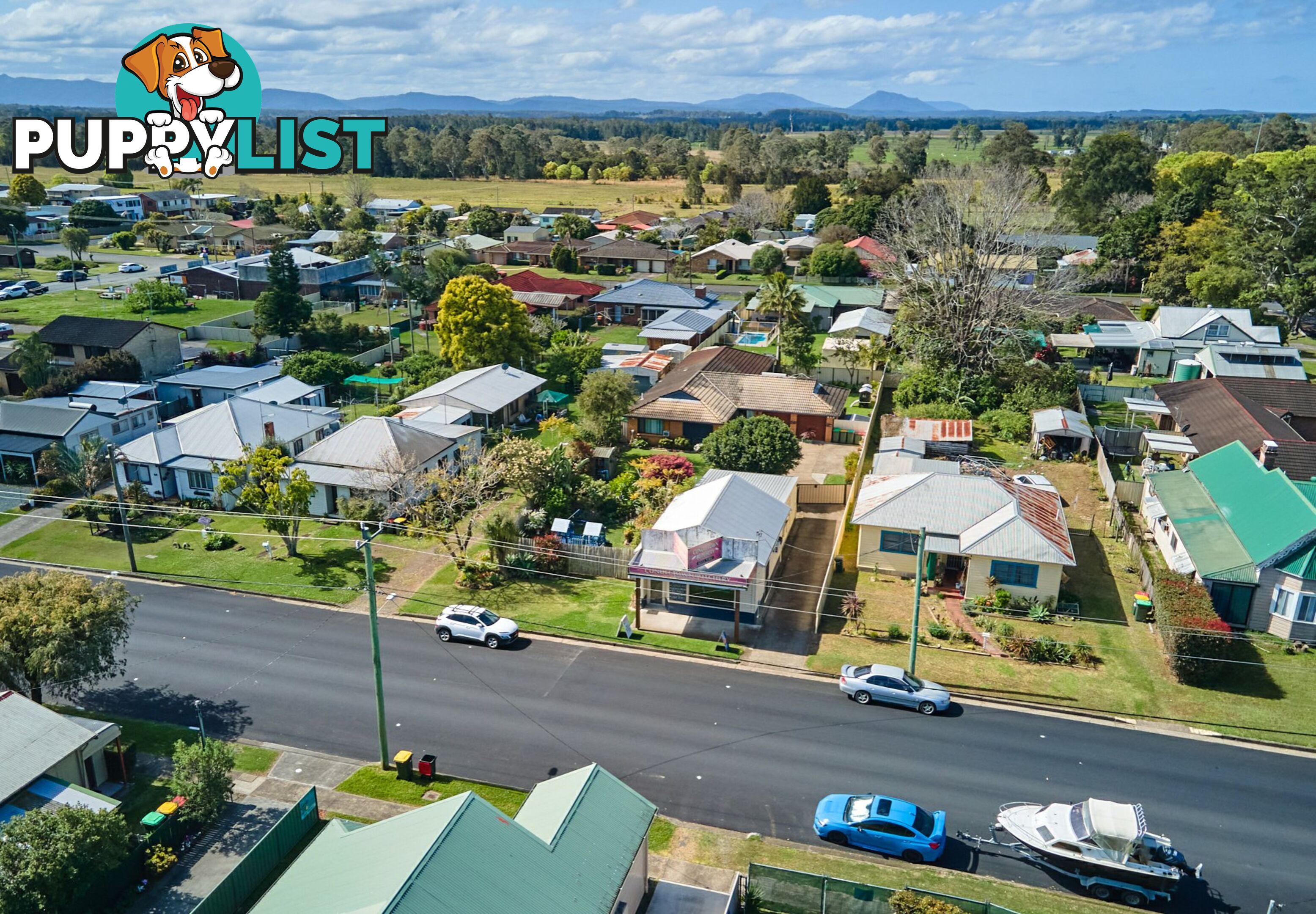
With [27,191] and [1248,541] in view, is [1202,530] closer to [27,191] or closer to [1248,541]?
[1248,541]

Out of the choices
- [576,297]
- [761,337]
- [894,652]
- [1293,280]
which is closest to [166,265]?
[576,297]

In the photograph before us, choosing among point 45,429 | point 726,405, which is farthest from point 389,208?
point 726,405

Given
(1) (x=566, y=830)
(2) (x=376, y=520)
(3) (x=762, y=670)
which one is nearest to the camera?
(1) (x=566, y=830)

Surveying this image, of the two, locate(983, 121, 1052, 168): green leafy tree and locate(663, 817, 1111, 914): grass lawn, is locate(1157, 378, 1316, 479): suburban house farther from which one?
locate(983, 121, 1052, 168): green leafy tree

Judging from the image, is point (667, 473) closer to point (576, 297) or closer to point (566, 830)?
point (566, 830)

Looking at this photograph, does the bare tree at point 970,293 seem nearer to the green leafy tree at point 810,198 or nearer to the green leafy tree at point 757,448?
the green leafy tree at point 757,448

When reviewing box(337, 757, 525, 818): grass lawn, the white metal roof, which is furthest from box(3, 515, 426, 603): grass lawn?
the white metal roof

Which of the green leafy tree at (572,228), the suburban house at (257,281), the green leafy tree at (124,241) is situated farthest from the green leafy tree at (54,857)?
the green leafy tree at (124,241)
